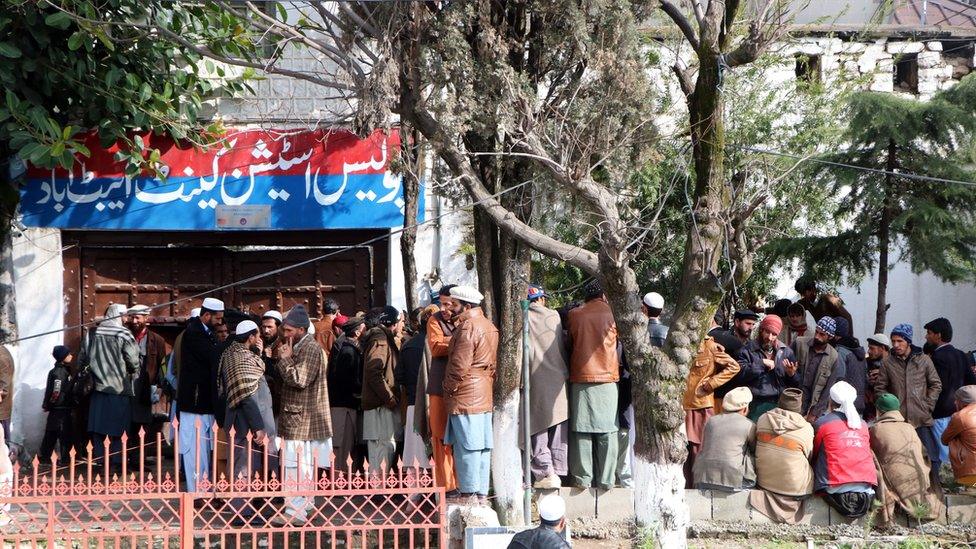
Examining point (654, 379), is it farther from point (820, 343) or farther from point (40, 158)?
point (40, 158)

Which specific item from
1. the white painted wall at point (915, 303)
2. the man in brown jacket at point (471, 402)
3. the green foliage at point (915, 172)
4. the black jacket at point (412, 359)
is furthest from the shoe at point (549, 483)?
Result: the white painted wall at point (915, 303)

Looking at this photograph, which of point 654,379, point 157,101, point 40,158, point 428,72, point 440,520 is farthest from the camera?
point 157,101

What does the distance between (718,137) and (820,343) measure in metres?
2.45

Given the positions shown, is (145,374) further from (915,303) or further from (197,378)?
(915,303)

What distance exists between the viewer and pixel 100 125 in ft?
35.9

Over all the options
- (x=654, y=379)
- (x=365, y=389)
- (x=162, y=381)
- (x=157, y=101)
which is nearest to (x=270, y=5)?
(x=157, y=101)

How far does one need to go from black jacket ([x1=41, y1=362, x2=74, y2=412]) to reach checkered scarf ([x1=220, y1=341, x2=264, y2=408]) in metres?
3.47

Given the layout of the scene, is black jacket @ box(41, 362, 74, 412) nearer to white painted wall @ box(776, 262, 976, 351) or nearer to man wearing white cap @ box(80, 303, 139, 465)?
man wearing white cap @ box(80, 303, 139, 465)

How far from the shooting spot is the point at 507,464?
28.1 ft

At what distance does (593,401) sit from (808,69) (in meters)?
6.87

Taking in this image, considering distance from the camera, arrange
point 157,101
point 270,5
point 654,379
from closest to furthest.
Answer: point 654,379 → point 157,101 → point 270,5

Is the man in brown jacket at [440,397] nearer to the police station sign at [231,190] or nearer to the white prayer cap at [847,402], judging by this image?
the white prayer cap at [847,402]

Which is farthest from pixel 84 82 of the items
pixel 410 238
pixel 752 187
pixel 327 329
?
pixel 752 187

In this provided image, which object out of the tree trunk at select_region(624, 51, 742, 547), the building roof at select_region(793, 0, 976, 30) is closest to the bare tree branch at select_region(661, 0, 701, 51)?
the tree trunk at select_region(624, 51, 742, 547)
